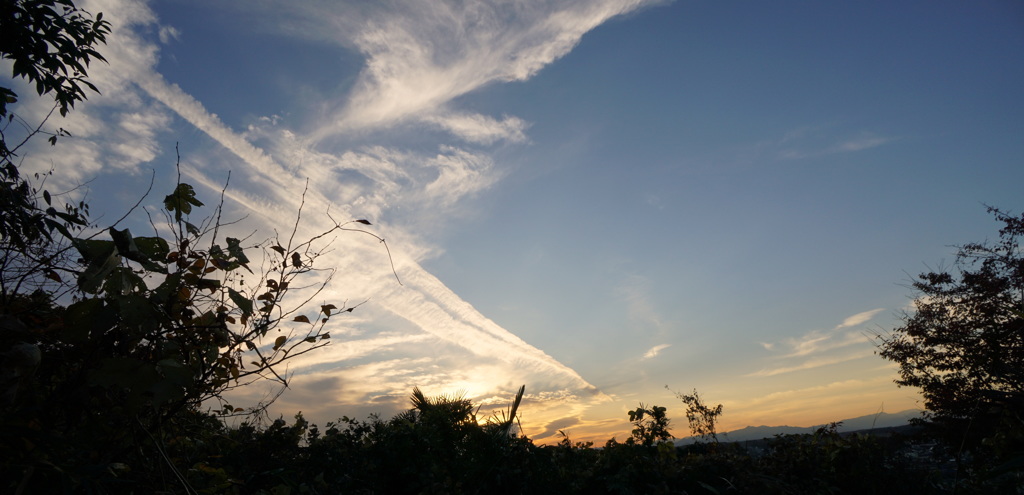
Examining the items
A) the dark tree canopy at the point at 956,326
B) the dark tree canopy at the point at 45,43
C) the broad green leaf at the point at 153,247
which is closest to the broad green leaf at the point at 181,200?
the broad green leaf at the point at 153,247

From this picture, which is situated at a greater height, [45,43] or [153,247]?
[45,43]

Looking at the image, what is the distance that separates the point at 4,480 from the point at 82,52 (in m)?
5.30

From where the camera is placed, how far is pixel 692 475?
627 cm

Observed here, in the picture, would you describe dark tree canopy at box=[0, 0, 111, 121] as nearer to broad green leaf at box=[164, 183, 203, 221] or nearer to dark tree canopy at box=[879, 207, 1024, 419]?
broad green leaf at box=[164, 183, 203, 221]

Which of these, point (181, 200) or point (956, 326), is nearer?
point (181, 200)

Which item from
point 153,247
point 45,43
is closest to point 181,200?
point 153,247

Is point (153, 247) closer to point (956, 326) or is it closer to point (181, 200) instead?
point (181, 200)

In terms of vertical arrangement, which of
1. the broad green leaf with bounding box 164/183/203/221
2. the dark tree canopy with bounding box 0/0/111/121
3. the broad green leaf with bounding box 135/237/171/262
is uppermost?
the dark tree canopy with bounding box 0/0/111/121

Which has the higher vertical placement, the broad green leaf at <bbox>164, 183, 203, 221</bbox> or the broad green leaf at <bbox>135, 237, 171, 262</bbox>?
the broad green leaf at <bbox>164, 183, 203, 221</bbox>

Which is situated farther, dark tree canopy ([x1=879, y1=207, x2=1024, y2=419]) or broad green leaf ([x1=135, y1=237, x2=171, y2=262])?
dark tree canopy ([x1=879, y1=207, x2=1024, y2=419])

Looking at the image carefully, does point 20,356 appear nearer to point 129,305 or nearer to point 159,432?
point 129,305

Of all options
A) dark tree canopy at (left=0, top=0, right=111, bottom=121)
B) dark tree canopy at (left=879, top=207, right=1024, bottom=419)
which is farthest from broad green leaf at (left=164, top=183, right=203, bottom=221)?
dark tree canopy at (left=879, top=207, right=1024, bottom=419)

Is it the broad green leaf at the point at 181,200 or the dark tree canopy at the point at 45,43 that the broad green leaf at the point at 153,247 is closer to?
the broad green leaf at the point at 181,200

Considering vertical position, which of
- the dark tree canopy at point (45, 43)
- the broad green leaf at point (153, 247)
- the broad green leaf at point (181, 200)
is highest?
the dark tree canopy at point (45, 43)
